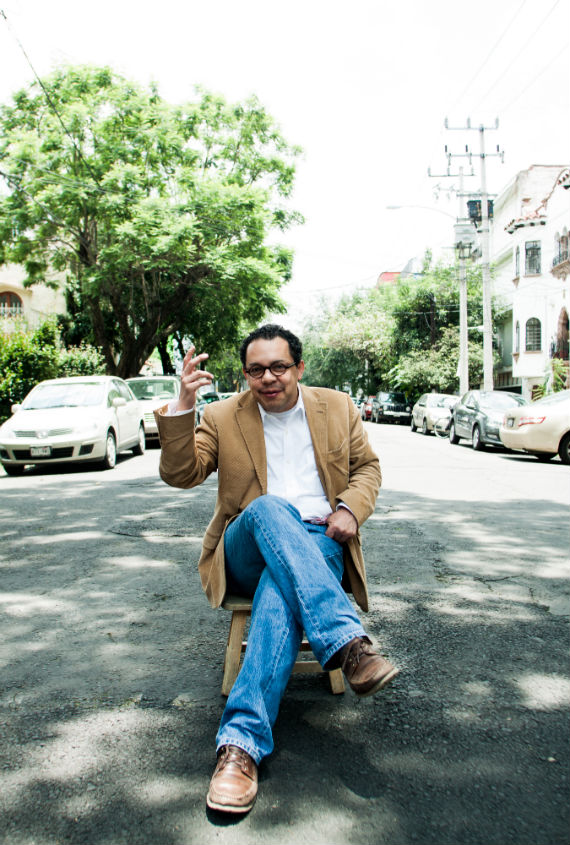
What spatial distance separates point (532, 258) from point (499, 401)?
17904 mm

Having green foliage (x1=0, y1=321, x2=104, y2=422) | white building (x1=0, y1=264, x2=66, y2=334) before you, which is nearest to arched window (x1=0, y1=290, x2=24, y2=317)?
white building (x1=0, y1=264, x2=66, y2=334)

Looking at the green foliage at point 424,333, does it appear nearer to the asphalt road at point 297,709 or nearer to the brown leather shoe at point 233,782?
the asphalt road at point 297,709

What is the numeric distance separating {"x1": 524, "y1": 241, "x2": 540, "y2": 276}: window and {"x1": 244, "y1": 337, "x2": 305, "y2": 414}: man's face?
31812mm

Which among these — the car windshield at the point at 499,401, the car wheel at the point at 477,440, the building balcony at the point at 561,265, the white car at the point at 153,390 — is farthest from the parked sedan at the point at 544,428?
the building balcony at the point at 561,265

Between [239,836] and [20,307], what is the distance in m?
39.6

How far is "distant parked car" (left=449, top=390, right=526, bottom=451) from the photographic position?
54.3 ft

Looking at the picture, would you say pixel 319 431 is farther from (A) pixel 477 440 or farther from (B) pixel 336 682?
(A) pixel 477 440

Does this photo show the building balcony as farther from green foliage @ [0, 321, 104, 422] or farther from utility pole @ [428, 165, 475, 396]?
green foliage @ [0, 321, 104, 422]

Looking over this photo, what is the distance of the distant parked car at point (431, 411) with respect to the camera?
2419 cm

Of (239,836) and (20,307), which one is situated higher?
(20,307)

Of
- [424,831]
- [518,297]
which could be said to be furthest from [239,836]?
[518,297]

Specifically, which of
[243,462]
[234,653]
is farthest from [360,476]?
[234,653]

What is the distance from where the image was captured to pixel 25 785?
2467mm

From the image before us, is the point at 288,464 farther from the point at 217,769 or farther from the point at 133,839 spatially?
the point at 133,839
